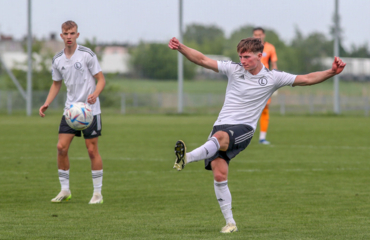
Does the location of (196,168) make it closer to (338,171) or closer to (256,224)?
(338,171)

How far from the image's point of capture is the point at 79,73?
6832 millimetres

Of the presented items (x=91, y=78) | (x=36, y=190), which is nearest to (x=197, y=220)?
(x=91, y=78)

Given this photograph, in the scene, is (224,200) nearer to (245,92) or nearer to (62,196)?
(245,92)

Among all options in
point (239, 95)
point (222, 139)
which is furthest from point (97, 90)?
point (222, 139)

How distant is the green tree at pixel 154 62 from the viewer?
3703cm

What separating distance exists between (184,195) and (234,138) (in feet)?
7.61

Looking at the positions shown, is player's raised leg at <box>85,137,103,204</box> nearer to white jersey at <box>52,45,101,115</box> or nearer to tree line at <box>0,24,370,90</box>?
white jersey at <box>52,45,101,115</box>

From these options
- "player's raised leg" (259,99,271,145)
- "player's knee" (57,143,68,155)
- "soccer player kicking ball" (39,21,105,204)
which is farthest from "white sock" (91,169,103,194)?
"player's raised leg" (259,99,271,145)

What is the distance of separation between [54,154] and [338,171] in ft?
19.9

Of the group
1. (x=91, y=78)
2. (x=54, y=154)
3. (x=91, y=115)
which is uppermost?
(x=91, y=78)

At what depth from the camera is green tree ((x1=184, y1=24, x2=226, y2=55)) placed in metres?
48.4

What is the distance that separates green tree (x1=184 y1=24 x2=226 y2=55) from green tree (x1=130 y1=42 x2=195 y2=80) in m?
9.51

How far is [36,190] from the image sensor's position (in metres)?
7.68

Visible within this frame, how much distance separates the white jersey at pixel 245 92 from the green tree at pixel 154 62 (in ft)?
102
